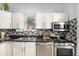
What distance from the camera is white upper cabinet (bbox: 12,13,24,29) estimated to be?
4.34ft

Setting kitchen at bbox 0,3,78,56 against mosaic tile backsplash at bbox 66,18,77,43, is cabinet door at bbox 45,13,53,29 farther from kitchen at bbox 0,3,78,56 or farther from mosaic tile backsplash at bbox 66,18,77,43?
mosaic tile backsplash at bbox 66,18,77,43

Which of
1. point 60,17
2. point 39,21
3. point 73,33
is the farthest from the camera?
→ point 39,21

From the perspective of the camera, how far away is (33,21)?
1.36 m

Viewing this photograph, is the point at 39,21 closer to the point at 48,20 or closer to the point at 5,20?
the point at 48,20

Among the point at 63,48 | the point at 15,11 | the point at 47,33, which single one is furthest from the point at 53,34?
the point at 15,11

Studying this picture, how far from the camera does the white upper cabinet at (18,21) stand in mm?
1321

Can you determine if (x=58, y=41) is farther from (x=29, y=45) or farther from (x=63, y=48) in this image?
(x=29, y=45)

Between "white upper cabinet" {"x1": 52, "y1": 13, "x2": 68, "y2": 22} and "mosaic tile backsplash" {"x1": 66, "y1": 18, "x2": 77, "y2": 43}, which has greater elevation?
"white upper cabinet" {"x1": 52, "y1": 13, "x2": 68, "y2": 22}

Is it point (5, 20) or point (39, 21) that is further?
point (39, 21)

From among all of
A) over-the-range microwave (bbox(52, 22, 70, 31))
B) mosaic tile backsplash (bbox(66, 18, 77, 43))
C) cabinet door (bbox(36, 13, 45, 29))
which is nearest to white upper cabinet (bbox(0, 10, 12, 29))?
cabinet door (bbox(36, 13, 45, 29))

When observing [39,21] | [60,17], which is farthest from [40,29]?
[60,17]

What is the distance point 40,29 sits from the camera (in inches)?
53.2

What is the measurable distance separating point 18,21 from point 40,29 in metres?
0.25

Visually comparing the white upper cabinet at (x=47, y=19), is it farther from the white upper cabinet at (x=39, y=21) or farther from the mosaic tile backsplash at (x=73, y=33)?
the mosaic tile backsplash at (x=73, y=33)
